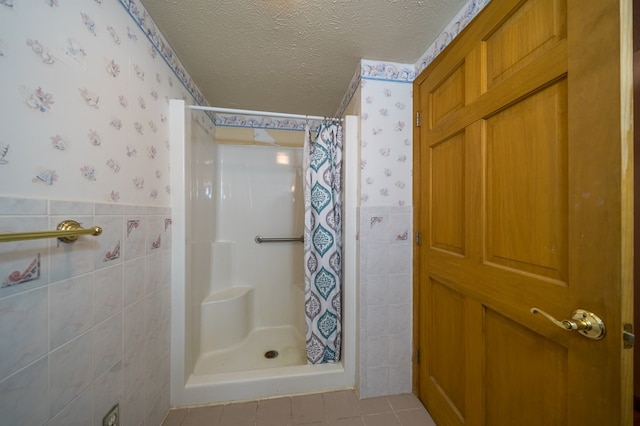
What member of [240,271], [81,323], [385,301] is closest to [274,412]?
[385,301]

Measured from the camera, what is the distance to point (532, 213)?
0.63 metres

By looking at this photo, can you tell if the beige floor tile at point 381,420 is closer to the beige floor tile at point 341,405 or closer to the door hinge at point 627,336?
the beige floor tile at point 341,405

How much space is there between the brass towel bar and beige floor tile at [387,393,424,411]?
5.01 ft

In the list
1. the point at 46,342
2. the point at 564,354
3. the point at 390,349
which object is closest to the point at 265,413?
the point at 390,349

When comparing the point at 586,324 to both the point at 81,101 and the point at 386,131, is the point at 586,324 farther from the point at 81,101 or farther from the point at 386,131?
the point at 81,101

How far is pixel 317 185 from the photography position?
1312 millimetres

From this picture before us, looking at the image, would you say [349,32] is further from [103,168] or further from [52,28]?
[103,168]

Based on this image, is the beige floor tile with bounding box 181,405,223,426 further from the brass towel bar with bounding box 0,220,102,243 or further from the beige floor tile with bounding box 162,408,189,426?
the brass towel bar with bounding box 0,220,102,243

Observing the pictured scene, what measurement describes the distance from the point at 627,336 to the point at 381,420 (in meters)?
1.05

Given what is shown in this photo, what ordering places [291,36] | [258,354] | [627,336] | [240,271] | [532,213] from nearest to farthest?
[627,336] → [532,213] → [291,36] → [258,354] → [240,271]

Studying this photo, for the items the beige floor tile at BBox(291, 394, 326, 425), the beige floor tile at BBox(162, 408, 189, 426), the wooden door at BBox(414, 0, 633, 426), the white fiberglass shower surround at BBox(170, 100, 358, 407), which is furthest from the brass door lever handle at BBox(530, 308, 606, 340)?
the beige floor tile at BBox(162, 408, 189, 426)

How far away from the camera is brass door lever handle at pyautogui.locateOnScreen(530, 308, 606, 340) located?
0.48 m

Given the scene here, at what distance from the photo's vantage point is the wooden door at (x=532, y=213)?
46 cm

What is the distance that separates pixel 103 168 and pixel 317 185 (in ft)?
3.06
